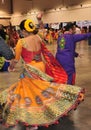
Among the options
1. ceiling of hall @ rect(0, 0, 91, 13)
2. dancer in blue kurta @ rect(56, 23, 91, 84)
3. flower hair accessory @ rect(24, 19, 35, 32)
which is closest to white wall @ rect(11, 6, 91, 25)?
ceiling of hall @ rect(0, 0, 91, 13)

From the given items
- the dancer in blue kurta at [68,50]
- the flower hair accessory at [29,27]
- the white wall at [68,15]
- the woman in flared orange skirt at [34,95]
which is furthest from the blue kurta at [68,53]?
the white wall at [68,15]

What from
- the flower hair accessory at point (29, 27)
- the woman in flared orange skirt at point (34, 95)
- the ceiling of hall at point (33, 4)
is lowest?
the woman in flared orange skirt at point (34, 95)

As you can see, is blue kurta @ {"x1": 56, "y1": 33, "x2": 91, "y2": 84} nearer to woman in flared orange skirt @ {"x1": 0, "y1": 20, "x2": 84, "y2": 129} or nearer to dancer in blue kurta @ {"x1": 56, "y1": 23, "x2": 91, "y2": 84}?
dancer in blue kurta @ {"x1": 56, "y1": 23, "x2": 91, "y2": 84}

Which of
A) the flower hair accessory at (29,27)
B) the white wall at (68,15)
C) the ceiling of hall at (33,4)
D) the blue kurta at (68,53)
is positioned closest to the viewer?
the flower hair accessory at (29,27)

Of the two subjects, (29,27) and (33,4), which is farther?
(33,4)

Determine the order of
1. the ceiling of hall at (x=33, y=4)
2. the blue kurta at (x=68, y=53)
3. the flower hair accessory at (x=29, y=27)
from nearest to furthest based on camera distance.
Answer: the flower hair accessory at (x=29, y=27) → the blue kurta at (x=68, y=53) → the ceiling of hall at (x=33, y=4)

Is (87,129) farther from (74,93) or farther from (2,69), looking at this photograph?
(2,69)

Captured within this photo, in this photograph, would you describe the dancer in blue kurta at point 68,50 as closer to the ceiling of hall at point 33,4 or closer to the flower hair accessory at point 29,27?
the flower hair accessory at point 29,27

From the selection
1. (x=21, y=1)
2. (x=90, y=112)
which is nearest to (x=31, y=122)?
(x=90, y=112)

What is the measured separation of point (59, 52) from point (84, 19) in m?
24.6

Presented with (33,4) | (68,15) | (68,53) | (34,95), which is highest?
(33,4)

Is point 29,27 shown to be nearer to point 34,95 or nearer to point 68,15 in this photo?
point 34,95

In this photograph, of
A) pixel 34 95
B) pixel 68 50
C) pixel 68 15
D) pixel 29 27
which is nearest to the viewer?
pixel 34 95

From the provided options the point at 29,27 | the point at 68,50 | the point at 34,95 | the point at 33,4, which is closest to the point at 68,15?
the point at 33,4
